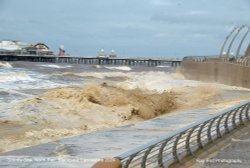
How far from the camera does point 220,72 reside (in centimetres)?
4453

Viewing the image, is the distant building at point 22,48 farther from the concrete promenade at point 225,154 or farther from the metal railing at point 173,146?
the concrete promenade at point 225,154

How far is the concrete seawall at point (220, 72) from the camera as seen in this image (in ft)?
123

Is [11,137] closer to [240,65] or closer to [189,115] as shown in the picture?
[189,115]

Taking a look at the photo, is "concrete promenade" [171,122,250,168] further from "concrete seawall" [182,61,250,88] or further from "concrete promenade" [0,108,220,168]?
"concrete seawall" [182,61,250,88]

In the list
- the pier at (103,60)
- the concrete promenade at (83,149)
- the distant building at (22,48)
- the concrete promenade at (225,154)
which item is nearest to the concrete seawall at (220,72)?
the concrete promenade at (83,149)

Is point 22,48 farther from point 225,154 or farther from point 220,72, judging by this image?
point 225,154

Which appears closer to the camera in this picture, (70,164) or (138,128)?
(70,164)

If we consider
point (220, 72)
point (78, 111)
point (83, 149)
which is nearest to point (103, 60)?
point (220, 72)

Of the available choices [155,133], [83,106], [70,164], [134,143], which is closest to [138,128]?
[155,133]

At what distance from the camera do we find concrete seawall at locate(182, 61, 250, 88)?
123ft

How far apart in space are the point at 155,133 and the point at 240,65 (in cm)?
2604

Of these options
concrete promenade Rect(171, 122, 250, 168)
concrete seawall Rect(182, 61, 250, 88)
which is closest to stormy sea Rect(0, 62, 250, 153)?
concrete promenade Rect(171, 122, 250, 168)

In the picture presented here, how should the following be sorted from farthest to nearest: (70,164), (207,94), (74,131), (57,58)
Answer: (57,58)
(207,94)
(74,131)
(70,164)

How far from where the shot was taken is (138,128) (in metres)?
14.6
